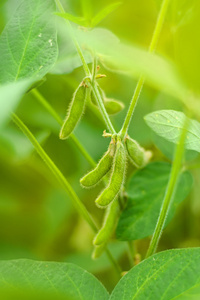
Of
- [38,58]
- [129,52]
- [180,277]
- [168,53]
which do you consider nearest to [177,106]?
[168,53]

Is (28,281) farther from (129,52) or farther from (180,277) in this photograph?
(129,52)

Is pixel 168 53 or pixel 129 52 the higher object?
pixel 129 52

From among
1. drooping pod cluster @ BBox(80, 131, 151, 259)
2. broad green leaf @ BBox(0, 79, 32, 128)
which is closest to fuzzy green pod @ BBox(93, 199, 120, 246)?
drooping pod cluster @ BBox(80, 131, 151, 259)

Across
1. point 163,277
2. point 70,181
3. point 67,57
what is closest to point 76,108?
point 67,57

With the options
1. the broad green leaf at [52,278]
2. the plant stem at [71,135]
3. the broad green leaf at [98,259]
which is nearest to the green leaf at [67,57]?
the plant stem at [71,135]

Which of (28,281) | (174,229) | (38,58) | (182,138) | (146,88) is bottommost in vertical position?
(174,229)

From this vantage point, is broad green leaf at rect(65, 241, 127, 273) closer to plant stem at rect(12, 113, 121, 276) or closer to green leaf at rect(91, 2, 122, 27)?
plant stem at rect(12, 113, 121, 276)

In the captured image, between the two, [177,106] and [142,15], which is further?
[142,15]
